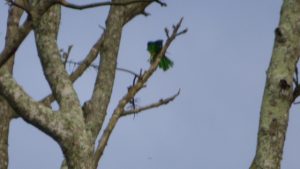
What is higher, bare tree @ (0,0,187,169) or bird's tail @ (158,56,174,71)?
bare tree @ (0,0,187,169)

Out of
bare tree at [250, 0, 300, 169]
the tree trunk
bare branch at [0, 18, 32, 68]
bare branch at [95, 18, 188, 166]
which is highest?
bare branch at [0, 18, 32, 68]

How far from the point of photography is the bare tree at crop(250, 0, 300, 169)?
5.90 m

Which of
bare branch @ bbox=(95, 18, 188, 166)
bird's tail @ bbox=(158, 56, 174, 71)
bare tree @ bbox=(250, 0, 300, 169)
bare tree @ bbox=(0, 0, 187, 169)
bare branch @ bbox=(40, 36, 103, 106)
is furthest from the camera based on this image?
bare branch @ bbox=(40, 36, 103, 106)

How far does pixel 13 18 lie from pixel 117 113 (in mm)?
4205

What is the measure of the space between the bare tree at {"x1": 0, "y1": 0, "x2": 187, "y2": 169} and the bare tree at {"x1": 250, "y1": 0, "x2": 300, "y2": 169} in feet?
3.74

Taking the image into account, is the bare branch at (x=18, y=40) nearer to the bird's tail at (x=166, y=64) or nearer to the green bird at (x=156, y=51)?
the green bird at (x=156, y=51)

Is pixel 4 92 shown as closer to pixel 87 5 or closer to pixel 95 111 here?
pixel 87 5

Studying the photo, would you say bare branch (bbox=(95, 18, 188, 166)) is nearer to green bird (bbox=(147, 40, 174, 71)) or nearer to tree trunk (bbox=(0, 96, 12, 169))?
green bird (bbox=(147, 40, 174, 71))

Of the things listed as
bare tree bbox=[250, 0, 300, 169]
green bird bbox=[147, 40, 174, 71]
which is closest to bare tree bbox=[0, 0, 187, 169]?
green bird bbox=[147, 40, 174, 71]

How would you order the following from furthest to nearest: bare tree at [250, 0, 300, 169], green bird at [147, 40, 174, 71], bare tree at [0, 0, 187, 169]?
1. green bird at [147, 40, 174, 71]
2. bare tree at [250, 0, 300, 169]
3. bare tree at [0, 0, 187, 169]

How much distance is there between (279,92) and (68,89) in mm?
1840

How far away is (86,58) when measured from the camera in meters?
9.66

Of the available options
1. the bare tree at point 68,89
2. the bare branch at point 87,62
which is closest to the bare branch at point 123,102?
the bare tree at point 68,89

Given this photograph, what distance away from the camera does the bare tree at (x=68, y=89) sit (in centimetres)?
506
